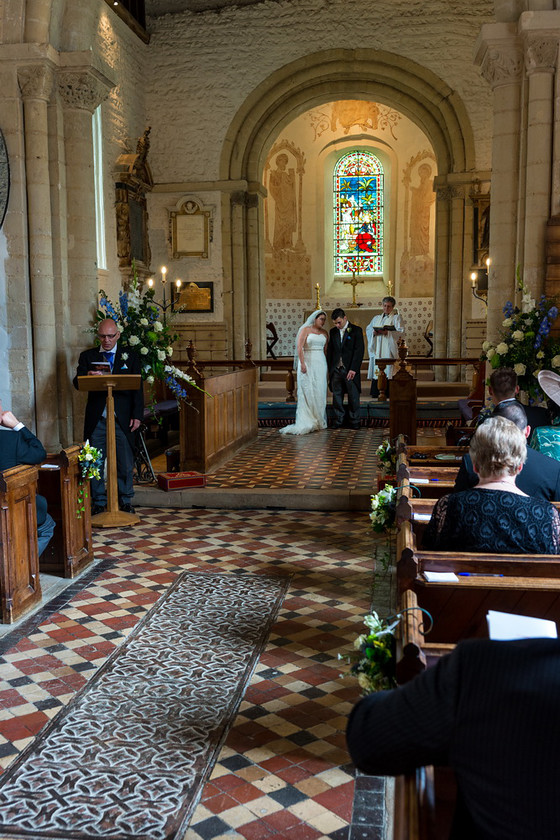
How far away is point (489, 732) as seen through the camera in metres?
1.21

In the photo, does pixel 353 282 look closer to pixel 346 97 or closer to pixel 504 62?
pixel 346 97

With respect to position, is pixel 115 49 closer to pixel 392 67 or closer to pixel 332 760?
pixel 392 67

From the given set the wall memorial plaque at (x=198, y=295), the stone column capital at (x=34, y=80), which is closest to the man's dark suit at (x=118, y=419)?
the stone column capital at (x=34, y=80)

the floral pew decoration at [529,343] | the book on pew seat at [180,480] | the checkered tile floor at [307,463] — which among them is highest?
the floral pew decoration at [529,343]

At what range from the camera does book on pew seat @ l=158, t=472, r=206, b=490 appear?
757 cm

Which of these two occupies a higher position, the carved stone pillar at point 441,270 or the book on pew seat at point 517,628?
the carved stone pillar at point 441,270

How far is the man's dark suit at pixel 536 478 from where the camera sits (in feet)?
12.4

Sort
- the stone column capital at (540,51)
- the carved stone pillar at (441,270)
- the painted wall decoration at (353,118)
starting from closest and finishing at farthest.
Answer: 1. the stone column capital at (540,51)
2. the carved stone pillar at (441,270)
3. the painted wall decoration at (353,118)

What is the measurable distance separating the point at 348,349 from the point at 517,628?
9837 mm

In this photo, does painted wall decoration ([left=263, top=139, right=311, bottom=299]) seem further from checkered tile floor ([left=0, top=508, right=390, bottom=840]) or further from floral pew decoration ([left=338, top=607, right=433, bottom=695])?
floral pew decoration ([left=338, top=607, right=433, bottom=695])

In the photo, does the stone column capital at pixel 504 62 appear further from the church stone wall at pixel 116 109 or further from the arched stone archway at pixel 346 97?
the arched stone archway at pixel 346 97

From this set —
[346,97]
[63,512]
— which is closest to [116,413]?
[63,512]

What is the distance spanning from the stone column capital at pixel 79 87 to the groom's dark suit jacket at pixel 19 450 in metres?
4.88

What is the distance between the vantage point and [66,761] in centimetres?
303
